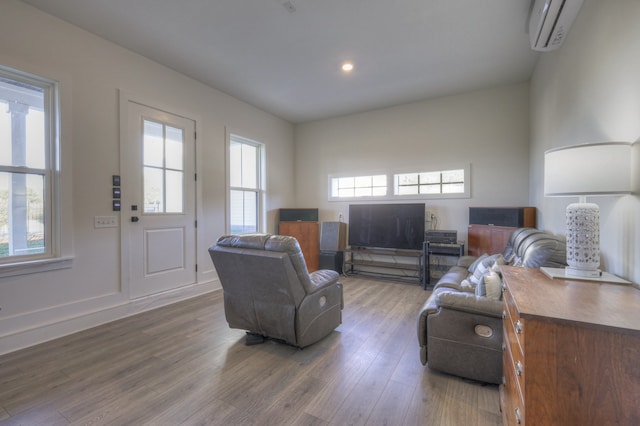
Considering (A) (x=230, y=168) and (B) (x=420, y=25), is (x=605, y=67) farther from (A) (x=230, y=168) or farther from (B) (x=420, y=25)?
(A) (x=230, y=168)

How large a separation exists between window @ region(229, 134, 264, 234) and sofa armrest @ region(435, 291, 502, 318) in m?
3.49

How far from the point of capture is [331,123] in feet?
18.4

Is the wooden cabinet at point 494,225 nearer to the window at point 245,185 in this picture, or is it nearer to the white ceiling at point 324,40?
the white ceiling at point 324,40

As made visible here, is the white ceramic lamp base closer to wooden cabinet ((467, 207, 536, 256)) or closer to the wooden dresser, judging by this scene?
the wooden dresser

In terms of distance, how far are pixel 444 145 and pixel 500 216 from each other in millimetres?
1490

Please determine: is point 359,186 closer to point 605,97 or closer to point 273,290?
point 273,290

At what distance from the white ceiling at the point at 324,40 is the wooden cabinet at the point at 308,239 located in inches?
91.2

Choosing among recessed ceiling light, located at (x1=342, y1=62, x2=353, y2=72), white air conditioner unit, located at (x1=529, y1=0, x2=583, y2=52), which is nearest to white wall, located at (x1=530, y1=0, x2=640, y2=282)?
white air conditioner unit, located at (x1=529, y1=0, x2=583, y2=52)

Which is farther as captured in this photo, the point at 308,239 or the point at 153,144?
the point at 308,239

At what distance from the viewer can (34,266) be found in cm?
249

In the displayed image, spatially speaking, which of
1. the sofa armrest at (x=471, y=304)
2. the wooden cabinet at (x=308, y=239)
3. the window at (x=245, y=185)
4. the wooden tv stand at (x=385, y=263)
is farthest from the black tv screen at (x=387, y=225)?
the sofa armrest at (x=471, y=304)

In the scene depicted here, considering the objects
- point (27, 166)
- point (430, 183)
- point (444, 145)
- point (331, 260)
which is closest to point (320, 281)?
point (331, 260)

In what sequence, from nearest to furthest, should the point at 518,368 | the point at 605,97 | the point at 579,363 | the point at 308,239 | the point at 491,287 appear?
1. the point at 579,363
2. the point at 518,368
3. the point at 605,97
4. the point at 491,287
5. the point at 308,239

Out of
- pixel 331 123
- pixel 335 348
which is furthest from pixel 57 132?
pixel 331 123
